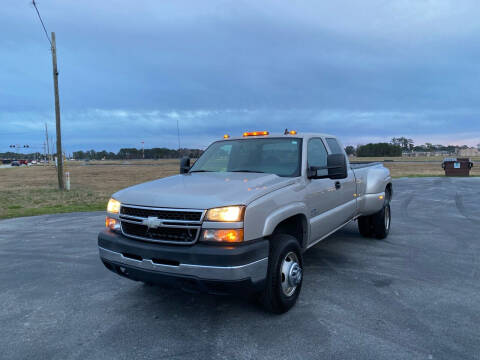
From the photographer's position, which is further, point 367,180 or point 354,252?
point 367,180

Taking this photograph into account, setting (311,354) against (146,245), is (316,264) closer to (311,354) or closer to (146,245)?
(311,354)

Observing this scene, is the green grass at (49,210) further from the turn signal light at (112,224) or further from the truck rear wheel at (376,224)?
the truck rear wheel at (376,224)

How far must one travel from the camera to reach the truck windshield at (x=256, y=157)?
169 inches

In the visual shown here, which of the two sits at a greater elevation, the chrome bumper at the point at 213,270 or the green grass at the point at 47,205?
the chrome bumper at the point at 213,270

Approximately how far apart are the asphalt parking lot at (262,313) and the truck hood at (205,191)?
1.21 m

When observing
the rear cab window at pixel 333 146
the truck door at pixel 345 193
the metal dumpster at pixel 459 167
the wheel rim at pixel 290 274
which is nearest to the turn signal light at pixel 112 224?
the wheel rim at pixel 290 274

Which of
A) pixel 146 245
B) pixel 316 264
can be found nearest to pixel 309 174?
pixel 316 264

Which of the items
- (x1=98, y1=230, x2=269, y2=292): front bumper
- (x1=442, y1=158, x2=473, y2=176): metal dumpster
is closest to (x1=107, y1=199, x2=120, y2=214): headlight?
(x1=98, y1=230, x2=269, y2=292): front bumper

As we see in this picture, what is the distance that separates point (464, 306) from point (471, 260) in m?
1.92

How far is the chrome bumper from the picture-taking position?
2984 millimetres

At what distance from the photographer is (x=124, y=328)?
340 cm

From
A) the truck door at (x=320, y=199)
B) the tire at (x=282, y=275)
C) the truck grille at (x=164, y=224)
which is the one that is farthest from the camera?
the truck door at (x=320, y=199)

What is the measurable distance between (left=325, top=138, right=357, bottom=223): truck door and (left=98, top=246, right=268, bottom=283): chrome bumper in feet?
7.21

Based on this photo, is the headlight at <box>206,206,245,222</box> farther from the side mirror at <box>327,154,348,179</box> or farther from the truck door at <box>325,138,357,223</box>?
the truck door at <box>325,138,357,223</box>
